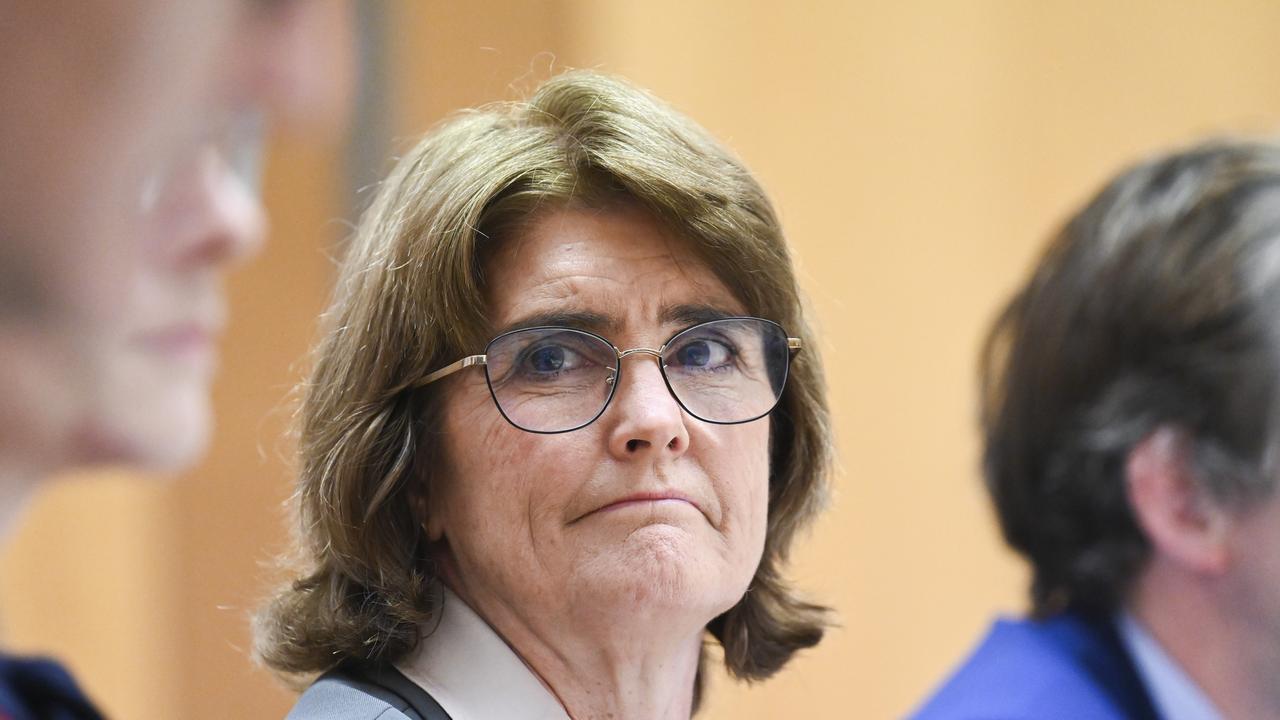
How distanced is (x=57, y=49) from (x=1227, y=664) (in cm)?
202

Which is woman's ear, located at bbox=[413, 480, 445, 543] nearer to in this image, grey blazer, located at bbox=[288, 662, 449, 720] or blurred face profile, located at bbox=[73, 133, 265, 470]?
grey blazer, located at bbox=[288, 662, 449, 720]

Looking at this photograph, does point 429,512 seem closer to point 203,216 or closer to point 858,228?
point 203,216

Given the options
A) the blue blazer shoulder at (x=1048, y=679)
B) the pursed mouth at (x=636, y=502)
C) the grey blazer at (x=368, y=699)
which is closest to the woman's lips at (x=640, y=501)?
the pursed mouth at (x=636, y=502)

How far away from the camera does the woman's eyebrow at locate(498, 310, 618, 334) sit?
5.17ft

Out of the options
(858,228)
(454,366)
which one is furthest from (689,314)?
(858,228)

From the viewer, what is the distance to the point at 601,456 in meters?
1.55

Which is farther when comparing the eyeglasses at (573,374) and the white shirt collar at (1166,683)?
the white shirt collar at (1166,683)

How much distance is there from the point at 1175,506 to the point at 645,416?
104 centimetres

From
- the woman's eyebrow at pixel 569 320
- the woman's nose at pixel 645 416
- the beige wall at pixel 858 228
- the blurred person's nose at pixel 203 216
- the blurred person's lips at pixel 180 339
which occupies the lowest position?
the beige wall at pixel 858 228

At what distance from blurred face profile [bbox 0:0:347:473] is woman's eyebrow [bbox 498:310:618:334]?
1028 mm

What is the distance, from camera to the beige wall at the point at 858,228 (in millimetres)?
3330

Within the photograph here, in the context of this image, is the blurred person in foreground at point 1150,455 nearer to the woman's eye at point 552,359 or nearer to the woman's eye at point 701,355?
the woman's eye at point 701,355

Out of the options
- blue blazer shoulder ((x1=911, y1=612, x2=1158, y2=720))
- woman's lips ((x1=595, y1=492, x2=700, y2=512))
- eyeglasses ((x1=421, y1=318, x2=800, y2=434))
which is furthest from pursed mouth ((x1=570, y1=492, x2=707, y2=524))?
blue blazer shoulder ((x1=911, y1=612, x2=1158, y2=720))

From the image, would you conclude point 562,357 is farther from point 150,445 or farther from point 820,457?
point 150,445
